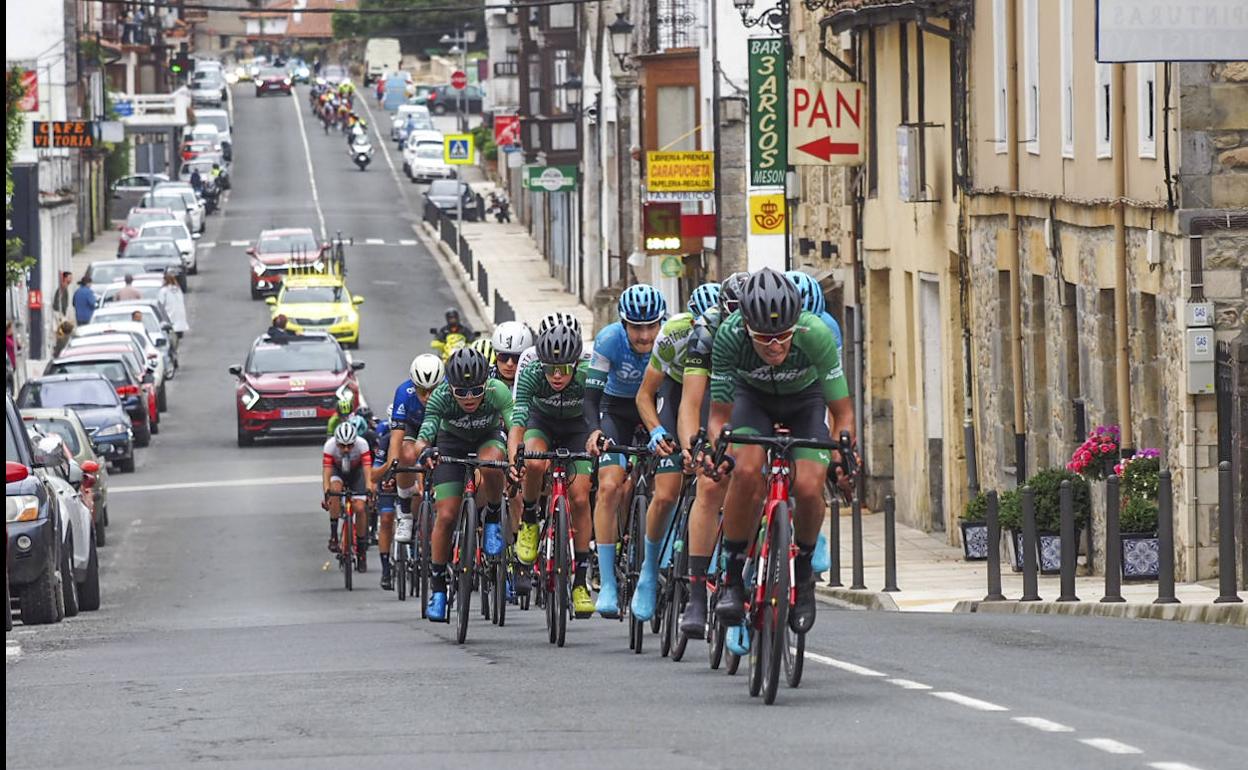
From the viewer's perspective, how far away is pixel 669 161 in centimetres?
4472

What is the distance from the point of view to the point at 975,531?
25953 mm

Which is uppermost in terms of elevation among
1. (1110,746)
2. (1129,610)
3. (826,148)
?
(826,148)

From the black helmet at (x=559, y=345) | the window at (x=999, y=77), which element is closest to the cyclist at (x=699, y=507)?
A: the black helmet at (x=559, y=345)

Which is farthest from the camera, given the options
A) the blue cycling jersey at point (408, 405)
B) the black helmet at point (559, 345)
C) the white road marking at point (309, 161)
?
the white road marking at point (309, 161)

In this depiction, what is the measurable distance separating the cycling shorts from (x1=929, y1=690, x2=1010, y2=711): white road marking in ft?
3.75

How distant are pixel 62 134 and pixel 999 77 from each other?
45.6 metres

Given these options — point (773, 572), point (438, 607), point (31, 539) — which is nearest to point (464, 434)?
point (438, 607)

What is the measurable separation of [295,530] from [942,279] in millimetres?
7749

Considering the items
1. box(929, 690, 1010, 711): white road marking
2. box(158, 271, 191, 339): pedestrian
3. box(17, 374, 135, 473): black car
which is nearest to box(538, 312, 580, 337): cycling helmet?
box(929, 690, 1010, 711): white road marking

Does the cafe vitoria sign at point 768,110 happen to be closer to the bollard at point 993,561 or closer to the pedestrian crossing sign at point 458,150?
the bollard at point 993,561

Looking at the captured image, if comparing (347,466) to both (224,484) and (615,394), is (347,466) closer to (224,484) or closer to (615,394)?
(615,394)

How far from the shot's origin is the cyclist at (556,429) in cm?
1570

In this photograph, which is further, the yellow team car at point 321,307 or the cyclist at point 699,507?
the yellow team car at point 321,307

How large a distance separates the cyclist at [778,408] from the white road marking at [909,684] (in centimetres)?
72
